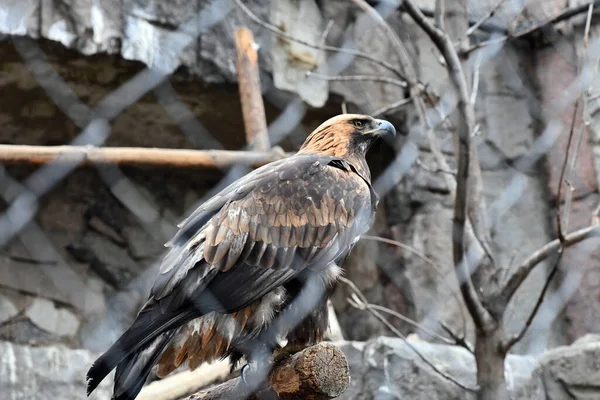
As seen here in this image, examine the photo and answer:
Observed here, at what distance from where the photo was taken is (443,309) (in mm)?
4410

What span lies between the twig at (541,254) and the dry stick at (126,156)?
38.7 inches

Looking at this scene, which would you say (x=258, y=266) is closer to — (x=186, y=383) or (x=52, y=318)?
(x=186, y=383)

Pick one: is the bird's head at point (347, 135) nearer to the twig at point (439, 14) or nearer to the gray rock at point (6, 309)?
the twig at point (439, 14)

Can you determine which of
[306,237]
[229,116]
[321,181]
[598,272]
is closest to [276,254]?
[306,237]

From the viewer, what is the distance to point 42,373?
12.3 feet

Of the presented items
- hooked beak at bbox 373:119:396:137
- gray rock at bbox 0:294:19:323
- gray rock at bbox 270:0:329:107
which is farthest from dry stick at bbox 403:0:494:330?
gray rock at bbox 0:294:19:323

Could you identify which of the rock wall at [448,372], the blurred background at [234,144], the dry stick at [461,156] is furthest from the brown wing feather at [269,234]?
the blurred background at [234,144]

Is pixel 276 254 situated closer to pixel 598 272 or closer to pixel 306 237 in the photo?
pixel 306 237

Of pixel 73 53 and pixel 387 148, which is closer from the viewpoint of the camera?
pixel 73 53

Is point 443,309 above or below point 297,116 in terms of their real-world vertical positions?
below

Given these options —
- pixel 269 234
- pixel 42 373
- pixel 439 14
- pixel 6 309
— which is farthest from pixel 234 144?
pixel 269 234

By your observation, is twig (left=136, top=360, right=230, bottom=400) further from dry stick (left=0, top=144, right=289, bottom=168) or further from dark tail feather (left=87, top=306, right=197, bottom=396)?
dark tail feather (left=87, top=306, right=197, bottom=396)

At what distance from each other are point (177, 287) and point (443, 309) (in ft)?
9.00

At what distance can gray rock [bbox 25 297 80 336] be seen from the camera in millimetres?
4387
